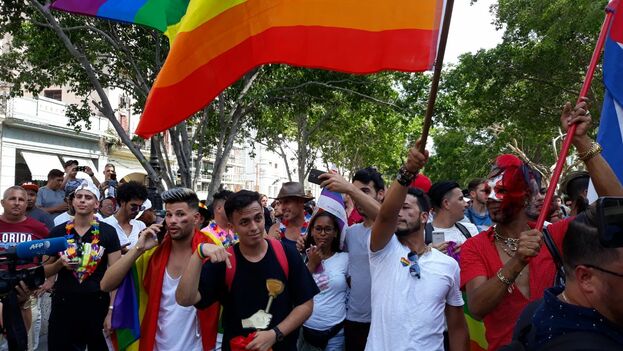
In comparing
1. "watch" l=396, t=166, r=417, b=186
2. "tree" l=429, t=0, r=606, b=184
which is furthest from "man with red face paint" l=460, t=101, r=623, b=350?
"tree" l=429, t=0, r=606, b=184

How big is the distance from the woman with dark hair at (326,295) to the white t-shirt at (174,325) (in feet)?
2.98

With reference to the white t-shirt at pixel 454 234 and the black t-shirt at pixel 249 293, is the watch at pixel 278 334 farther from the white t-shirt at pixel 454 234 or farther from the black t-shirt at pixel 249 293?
the white t-shirt at pixel 454 234

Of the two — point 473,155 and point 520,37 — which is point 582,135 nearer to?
point 520,37

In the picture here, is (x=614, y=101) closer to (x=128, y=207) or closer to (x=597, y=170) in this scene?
(x=597, y=170)

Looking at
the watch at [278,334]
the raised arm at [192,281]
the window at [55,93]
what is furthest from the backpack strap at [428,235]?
the window at [55,93]

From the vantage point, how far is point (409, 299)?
3.23 meters

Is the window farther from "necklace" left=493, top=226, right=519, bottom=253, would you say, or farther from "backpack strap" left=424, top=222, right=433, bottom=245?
"necklace" left=493, top=226, right=519, bottom=253

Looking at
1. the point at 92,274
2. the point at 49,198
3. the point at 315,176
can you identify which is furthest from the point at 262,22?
the point at 49,198

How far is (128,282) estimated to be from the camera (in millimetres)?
4074

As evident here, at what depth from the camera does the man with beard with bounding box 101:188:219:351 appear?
13.0ft

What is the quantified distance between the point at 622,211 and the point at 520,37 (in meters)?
16.0

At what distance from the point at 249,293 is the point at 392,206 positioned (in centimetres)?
104

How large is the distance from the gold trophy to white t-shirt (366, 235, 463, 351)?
57 centimetres

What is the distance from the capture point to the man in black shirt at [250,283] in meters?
3.43
